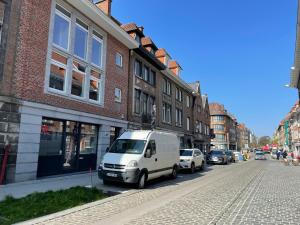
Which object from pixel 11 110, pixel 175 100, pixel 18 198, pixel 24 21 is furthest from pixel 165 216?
pixel 175 100

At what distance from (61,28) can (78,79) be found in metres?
2.93

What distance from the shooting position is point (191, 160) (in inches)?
768

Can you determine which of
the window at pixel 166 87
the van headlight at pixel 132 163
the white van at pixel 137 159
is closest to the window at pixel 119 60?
the white van at pixel 137 159

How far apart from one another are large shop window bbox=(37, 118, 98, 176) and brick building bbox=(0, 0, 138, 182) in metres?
0.05

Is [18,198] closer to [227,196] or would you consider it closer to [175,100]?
[227,196]

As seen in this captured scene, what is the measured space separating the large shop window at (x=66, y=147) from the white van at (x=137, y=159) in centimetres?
318

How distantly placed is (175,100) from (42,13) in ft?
70.5

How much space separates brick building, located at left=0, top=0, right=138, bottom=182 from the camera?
38.5 ft

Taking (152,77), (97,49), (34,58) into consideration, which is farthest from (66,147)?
(152,77)

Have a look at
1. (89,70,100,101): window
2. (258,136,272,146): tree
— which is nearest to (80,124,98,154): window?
(89,70,100,101): window

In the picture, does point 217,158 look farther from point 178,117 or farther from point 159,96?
point 159,96

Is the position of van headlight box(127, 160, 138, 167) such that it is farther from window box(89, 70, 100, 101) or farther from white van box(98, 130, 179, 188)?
window box(89, 70, 100, 101)

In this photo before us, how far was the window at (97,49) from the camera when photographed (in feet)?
57.6

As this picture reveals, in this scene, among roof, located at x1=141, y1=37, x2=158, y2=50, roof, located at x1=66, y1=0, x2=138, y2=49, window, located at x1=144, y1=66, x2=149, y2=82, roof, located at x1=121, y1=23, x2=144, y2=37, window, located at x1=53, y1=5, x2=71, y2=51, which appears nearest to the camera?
window, located at x1=53, y1=5, x2=71, y2=51
